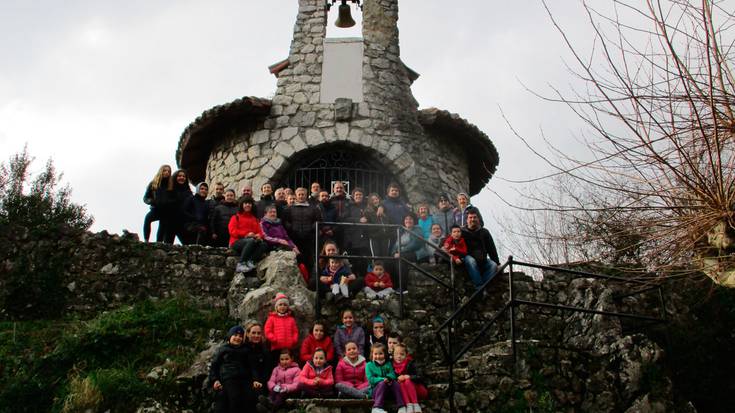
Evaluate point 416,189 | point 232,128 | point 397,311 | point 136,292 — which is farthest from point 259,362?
point 232,128

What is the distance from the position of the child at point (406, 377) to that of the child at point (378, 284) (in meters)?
1.42

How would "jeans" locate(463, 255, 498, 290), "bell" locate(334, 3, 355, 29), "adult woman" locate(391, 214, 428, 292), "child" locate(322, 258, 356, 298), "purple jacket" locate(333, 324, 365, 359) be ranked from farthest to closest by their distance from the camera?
"bell" locate(334, 3, 355, 29) → "adult woman" locate(391, 214, 428, 292) → "jeans" locate(463, 255, 498, 290) → "child" locate(322, 258, 356, 298) → "purple jacket" locate(333, 324, 365, 359)

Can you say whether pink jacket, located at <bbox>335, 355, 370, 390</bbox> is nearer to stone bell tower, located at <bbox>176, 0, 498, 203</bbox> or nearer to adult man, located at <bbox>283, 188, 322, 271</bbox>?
adult man, located at <bbox>283, 188, 322, 271</bbox>

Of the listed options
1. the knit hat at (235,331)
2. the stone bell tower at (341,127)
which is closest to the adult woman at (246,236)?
the knit hat at (235,331)

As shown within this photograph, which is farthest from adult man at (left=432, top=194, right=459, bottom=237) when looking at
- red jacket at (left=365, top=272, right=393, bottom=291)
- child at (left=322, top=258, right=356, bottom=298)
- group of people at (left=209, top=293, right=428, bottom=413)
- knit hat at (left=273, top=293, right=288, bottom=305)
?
knit hat at (left=273, top=293, right=288, bottom=305)

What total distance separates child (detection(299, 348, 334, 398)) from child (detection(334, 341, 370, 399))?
10 centimetres

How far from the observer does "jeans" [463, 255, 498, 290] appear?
388 inches

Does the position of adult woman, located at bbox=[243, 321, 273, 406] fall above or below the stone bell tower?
below

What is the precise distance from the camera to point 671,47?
20.1 feet

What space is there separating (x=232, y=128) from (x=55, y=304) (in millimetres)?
5195

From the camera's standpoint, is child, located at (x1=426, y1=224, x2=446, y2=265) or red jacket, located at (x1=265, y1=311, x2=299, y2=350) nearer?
red jacket, located at (x1=265, y1=311, x2=299, y2=350)

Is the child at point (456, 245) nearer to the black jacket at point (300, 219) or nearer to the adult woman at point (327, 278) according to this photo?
the adult woman at point (327, 278)

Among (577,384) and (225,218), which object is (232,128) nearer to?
(225,218)

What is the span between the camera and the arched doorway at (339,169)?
1338cm
